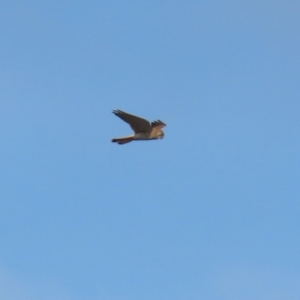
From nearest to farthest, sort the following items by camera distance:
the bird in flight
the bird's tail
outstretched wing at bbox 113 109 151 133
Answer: outstretched wing at bbox 113 109 151 133
the bird in flight
the bird's tail

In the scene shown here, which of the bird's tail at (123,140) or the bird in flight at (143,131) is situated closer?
the bird in flight at (143,131)

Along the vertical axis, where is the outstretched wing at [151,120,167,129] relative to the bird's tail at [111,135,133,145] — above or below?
above

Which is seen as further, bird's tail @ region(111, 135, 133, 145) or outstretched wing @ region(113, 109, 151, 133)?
bird's tail @ region(111, 135, 133, 145)

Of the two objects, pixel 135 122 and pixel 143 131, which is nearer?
pixel 135 122

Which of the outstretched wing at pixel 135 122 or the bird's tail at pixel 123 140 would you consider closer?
the outstretched wing at pixel 135 122

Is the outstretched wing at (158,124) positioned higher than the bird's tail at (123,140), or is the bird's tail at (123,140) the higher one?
the outstretched wing at (158,124)

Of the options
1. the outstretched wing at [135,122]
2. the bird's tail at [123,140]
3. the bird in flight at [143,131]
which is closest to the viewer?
the outstretched wing at [135,122]

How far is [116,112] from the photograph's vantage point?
45094mm

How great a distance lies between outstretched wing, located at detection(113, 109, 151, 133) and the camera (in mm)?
45219

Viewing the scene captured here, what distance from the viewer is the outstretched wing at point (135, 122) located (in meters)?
45.2

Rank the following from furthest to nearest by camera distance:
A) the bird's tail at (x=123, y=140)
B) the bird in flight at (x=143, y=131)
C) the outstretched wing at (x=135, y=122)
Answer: the bird's tail at (x=123, y=140) → the bird in flight at (x=143, y=131) → the outstretched wing at (x=135, y=122)

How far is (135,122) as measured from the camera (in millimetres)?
45875

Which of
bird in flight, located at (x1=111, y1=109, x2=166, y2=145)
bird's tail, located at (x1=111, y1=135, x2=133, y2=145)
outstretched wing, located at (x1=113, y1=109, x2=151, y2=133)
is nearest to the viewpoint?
outstretched wing, located at (x1=113, y1=109, x2=151, y2=133)

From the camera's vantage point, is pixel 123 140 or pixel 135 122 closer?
pixel 135 122
